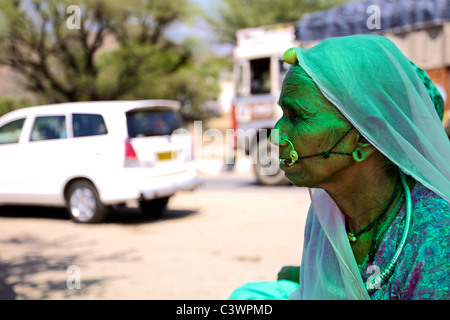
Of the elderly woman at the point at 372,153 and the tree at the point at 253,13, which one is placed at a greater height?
the tree at the point at 253,13

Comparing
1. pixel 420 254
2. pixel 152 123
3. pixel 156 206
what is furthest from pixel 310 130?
pixel 156 206

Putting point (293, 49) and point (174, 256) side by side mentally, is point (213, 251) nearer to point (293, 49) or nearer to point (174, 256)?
point (174, 256)

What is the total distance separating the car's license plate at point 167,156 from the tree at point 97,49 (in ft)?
16.1

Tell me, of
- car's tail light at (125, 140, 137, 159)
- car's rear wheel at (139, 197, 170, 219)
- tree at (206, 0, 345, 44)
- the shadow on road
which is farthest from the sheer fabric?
tree at (206, 0, 345, 44)

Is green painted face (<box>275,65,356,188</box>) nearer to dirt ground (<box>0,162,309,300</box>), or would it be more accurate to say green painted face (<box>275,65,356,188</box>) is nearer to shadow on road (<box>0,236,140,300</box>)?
dirt ground (<box>0,162,309,300</box>)

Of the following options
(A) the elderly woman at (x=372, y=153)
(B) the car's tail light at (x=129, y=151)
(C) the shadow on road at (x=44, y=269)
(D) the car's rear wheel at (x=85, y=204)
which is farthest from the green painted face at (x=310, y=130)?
(D) the car's rear wheel at (x=85, y=204)

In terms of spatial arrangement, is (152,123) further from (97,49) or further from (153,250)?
(97,49)

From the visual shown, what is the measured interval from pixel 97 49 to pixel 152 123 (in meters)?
13.6

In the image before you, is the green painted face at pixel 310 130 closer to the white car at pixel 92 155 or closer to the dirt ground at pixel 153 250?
the dirt ground at pixel 153 250

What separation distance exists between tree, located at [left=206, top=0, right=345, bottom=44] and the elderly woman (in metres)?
27.1

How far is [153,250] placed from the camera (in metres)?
6.14

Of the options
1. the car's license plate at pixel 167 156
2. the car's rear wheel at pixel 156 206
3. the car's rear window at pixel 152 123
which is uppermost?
the car's rear window at pixel 152 123

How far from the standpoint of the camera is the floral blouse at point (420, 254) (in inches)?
48.2

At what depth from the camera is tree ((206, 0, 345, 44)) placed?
89.9 ft
